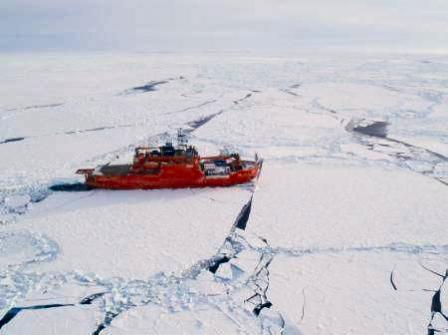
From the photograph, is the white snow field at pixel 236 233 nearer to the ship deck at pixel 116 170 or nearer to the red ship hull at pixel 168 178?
the red ship hull at pixel 168 178

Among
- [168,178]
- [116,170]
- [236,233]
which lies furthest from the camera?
[116,170]

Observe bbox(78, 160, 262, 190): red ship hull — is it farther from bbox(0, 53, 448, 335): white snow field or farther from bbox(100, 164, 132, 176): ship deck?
bbox(0, 53, 448, 335): white snow field

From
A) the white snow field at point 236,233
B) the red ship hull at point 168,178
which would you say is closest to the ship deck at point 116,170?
the red ship hull at point 168,178

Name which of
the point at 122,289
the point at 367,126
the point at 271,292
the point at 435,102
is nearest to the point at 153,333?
the point at 122,289

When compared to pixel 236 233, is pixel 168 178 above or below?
above

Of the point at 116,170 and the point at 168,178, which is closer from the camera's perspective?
the point at 168,178

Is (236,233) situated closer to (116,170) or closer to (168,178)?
(168,178)

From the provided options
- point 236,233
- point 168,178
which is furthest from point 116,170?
point 236,233

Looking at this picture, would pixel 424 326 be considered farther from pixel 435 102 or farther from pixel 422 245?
pixel 435 102
